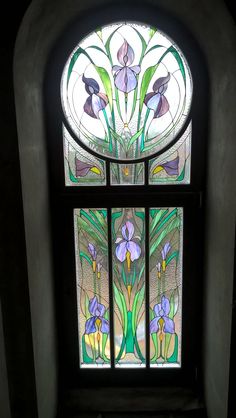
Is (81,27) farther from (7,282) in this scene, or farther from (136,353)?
(136,353)

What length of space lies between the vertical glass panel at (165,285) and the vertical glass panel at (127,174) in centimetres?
20

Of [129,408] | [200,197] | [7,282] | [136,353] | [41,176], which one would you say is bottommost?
[129,408]

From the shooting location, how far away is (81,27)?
2012mm

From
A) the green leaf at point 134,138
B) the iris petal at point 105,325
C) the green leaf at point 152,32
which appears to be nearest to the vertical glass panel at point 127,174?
the green leaf at point 134,138

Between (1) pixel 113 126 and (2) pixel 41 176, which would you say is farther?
(1) pixel 113 126

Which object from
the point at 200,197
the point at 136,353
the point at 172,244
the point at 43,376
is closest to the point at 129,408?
the point at 136,353

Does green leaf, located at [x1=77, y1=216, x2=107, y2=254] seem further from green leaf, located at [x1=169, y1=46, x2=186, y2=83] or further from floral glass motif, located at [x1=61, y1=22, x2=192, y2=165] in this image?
green leaf, located at [x1=169, y1=46, x2=186, y2=83]

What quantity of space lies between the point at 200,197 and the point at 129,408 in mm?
1333

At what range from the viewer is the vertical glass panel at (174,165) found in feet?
7.07

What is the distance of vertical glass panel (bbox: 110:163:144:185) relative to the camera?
Answer: 85.7 inches

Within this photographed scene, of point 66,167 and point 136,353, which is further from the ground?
point 66,167

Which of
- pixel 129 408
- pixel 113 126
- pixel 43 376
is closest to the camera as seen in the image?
pixel 43 376

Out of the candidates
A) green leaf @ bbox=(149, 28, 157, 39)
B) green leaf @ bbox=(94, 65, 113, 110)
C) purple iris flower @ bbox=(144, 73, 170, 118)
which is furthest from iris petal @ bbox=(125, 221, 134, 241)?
green leaf @ bbox=(149, 28, 157, 39)

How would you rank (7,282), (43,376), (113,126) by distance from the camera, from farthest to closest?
(113,126) → (43,376) → (7,282)
